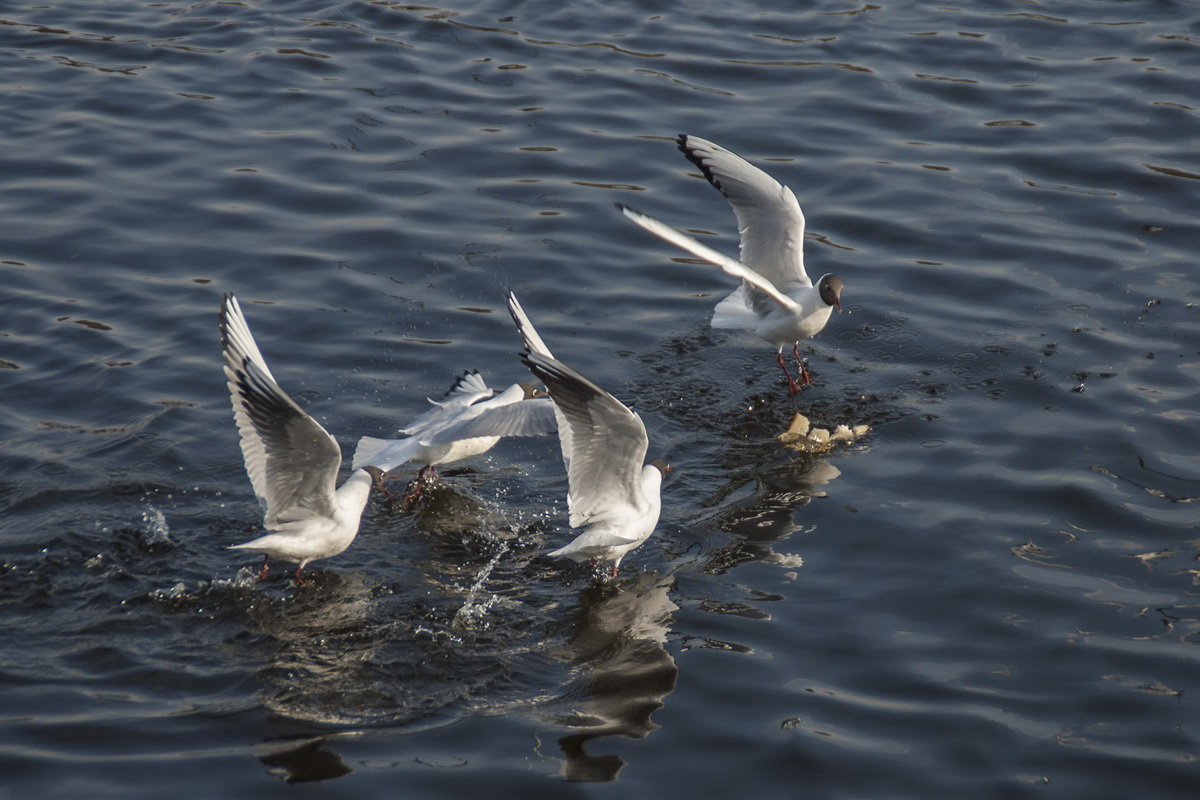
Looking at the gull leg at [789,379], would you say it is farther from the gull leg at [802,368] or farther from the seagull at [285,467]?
the seagull at [285,467]

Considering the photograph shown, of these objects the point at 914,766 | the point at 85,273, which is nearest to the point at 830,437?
the point at 914,766

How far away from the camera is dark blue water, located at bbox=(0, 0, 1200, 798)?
21.7 ft

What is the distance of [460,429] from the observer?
8578 mm

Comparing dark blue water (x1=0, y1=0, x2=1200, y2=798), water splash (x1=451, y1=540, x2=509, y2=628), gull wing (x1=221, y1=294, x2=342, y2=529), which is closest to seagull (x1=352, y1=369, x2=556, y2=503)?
dark blue water (x1=0, y1=0, x2=1200, y2=798)

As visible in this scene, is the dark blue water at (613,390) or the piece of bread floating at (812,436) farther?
the piece of bread floating at (812,436)

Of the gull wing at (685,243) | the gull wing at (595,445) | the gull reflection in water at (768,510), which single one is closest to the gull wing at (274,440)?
the gull wing at (595,445)

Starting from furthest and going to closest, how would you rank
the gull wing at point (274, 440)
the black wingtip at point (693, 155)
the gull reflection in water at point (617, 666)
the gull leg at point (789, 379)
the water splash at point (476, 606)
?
the black wingtip at point (693, 155) → the gull leg at point (789, 379) → the water splash at point (476, 606) → the gull wing at point (274, 440) → the gull reflection in water at point (617, 666)

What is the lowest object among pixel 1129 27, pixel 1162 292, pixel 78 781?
pixel 78 781

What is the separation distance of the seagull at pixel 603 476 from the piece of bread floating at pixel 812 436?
1.74 m

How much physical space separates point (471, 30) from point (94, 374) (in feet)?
28.5

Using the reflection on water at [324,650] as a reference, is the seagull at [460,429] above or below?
above

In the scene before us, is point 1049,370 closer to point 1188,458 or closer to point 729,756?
point 1188,458

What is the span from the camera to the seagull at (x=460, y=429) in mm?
8500

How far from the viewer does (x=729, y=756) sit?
21.2 ft
